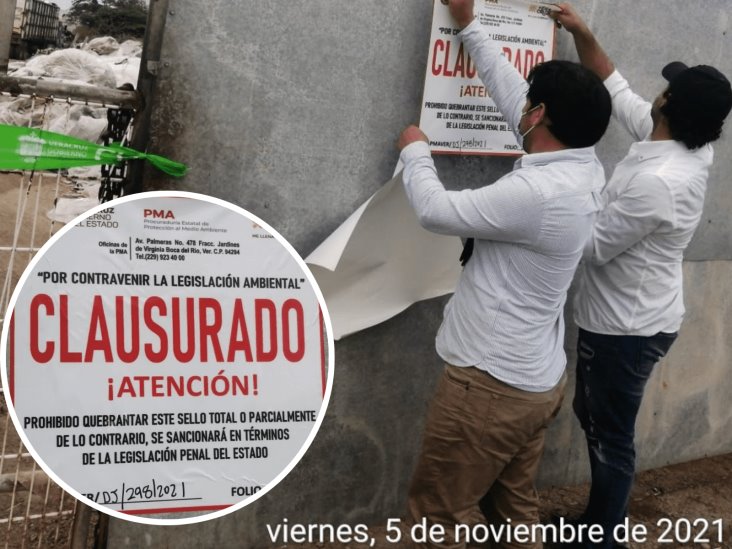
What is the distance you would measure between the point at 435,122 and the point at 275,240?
1.06 m

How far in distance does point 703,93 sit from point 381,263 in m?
1.37

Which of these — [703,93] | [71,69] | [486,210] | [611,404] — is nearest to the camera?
[486,210]

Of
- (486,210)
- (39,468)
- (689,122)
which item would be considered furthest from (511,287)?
(39,468)

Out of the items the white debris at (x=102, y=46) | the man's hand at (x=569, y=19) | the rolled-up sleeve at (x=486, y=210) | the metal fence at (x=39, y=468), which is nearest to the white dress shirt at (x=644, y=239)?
the man's hand at (x=569, y=19)

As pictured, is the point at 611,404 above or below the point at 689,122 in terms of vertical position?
below

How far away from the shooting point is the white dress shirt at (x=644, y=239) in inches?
123

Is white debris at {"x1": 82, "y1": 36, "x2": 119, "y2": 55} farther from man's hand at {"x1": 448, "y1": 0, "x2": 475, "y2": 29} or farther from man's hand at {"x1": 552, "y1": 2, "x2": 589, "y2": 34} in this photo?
man's hand at {"x1": 552, "y1": 2, "x2": 589, "y2": 34}

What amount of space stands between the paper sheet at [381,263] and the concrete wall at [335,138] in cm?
14

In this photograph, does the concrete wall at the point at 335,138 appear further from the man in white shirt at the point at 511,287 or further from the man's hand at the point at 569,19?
the man in white shirt at the point at 511,287

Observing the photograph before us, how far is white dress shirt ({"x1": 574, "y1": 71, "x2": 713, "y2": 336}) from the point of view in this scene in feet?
10.3

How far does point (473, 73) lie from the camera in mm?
3297

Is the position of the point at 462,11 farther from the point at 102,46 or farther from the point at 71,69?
the point at 102,46

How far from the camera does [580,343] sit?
3.52m

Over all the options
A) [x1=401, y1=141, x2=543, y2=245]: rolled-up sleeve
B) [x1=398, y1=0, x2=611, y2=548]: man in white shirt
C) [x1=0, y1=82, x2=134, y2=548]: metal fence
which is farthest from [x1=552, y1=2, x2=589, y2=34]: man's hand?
[x1=0, y1=82, x2=134, y2=548]: metal fence
